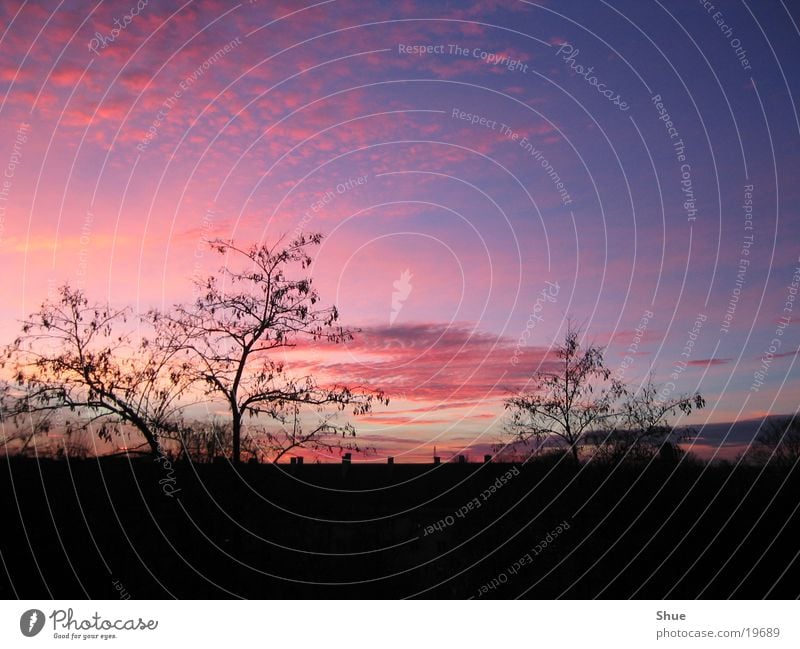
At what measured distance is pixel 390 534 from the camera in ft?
66.9

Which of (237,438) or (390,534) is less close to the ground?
(237,438)

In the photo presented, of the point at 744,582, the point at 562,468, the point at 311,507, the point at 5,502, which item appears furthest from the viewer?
the point at 562,468

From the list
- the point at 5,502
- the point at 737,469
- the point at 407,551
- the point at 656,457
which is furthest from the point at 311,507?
the point at 737,469

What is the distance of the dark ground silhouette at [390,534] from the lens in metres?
16.7

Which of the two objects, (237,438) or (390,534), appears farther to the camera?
(390,534)

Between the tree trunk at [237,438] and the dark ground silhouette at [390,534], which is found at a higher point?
the tree trunk at [237,438]

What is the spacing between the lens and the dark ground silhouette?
16656mm

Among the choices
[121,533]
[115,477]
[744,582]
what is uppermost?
[115,477]

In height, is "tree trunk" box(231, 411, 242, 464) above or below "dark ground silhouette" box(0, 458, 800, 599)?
above
